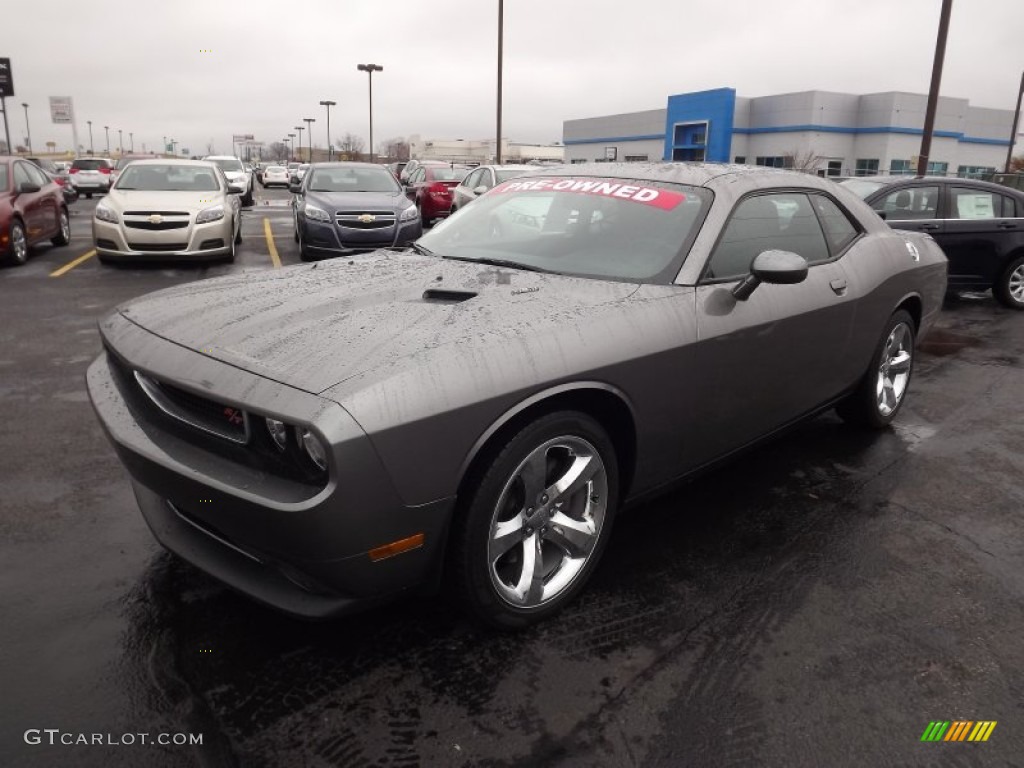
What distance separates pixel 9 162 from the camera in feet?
36.0

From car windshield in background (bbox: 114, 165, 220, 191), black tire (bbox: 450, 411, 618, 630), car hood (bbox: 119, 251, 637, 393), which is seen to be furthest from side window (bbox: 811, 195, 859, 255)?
car windshield in background (bbox: 114, 165, 220, 191)

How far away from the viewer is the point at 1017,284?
9.16 meters

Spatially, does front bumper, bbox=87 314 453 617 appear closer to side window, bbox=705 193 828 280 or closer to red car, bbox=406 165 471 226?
side window, bbox=705 193 828 280

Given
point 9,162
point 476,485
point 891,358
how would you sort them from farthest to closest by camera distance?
point 9,162, point 891,358, point 476,485

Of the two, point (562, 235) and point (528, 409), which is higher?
point (562, 235)

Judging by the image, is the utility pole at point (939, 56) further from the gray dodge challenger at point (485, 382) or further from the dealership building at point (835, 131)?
the dealership building at point (835, 131)

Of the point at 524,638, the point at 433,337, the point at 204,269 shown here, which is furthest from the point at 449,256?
the point at 204,269

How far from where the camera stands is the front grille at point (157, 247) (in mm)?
9953

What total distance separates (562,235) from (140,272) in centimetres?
886

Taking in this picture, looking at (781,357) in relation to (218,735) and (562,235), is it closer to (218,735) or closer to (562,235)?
(562,235)

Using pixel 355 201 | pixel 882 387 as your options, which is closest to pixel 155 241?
pixel 355 201

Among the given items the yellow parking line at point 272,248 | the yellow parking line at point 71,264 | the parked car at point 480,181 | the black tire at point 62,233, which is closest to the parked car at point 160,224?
the yellow parking line at point 71,264

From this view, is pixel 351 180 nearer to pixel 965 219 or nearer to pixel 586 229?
pixel 965 219

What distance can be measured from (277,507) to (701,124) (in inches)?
2006
